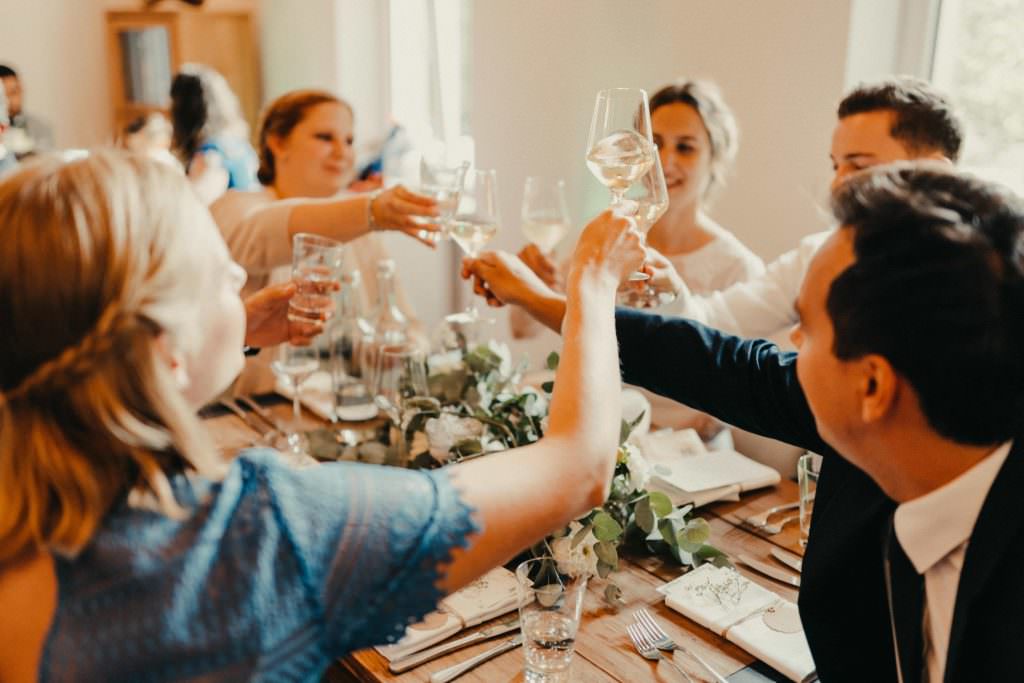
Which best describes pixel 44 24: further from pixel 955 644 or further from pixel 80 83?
pixel 955 644

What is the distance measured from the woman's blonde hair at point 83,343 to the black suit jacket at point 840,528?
772 millimetres

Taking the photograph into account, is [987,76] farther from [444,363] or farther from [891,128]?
[444,363]

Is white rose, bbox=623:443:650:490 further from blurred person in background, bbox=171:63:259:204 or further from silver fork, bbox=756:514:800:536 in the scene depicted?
blurred person in background, bbox=171:63:259:204

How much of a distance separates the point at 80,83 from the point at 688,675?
5.78 m

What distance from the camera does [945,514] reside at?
0.93 meters

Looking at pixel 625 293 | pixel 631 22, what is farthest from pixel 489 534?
pixel 631 22

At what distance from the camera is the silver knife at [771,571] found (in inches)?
53.6

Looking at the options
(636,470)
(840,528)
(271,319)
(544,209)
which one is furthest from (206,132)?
(840,528)

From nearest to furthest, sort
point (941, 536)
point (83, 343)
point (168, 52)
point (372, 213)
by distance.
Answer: point (83, 343) → point (941, 536) → point (372, 213) → point (168, 52)

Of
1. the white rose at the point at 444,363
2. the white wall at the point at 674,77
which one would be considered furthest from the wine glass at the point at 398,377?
the white wall at the point at 674,77

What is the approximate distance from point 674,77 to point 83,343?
2.56 m

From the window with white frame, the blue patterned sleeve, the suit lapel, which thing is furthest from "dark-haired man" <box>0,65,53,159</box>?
the suit lapel

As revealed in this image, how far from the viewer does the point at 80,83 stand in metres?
5.64

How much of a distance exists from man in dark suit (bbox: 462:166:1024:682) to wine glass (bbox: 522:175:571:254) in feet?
4.55
